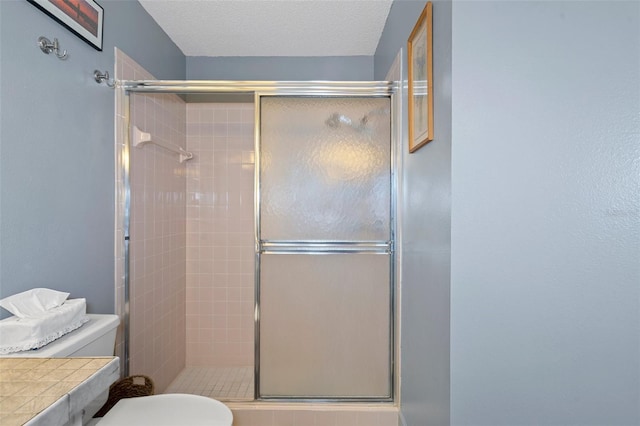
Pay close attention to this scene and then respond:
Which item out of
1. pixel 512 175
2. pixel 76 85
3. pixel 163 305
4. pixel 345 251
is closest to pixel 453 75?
pixel 512 175

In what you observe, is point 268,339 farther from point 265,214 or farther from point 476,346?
point 476,346

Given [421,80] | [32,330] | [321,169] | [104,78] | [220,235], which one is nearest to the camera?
[32,330]

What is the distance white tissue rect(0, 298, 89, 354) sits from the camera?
3.89ft

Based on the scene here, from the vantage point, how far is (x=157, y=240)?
2578 mm

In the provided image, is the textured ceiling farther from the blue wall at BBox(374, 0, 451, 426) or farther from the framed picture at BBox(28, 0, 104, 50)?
the framed picture at BBox(28, 0, 104, 50)

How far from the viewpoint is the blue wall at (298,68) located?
3.05 meters

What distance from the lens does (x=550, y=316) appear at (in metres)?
1.24

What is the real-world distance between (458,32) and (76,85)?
62.9 inches

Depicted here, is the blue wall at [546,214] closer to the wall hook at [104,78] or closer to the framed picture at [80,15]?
the framed picture at [80,15]

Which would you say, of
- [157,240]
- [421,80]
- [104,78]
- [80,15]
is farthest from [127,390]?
[421,80]

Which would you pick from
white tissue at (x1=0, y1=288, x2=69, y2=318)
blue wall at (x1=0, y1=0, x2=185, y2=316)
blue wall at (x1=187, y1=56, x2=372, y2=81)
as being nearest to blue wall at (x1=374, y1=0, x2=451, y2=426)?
blue wall at (x1=187, y1=56, x2=372, y2=81)

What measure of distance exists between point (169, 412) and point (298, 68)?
254 cm

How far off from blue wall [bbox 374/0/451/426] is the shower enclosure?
0.54 ft

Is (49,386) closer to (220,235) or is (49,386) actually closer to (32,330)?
(32,330)
